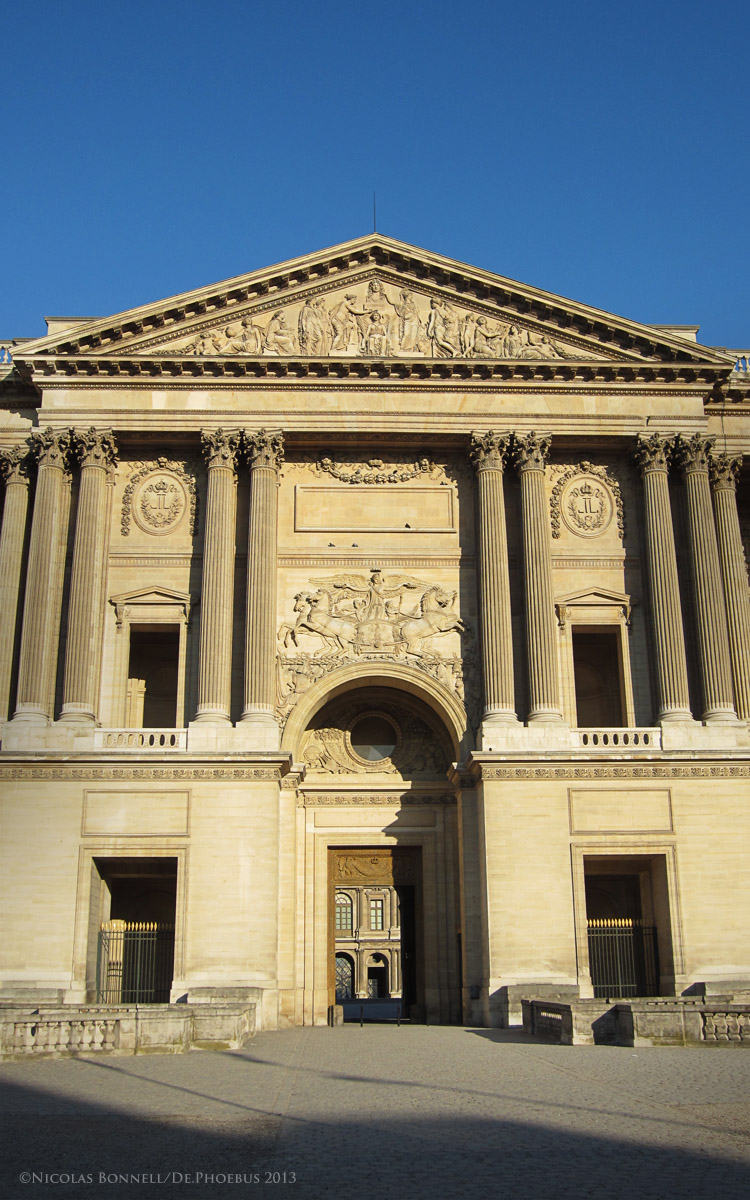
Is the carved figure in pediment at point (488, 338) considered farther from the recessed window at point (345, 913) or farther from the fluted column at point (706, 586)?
the recessed window at point (345, 913)

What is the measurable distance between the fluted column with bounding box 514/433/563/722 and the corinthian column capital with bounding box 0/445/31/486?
44.5 feet

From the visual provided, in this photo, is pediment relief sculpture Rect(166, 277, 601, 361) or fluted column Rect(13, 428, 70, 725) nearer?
fluted column Rect(13, 428, 70, 725)

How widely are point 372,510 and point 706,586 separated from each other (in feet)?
30.5

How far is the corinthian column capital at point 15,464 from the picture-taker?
32.7 m

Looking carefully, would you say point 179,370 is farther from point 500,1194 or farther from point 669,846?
point 500,1194

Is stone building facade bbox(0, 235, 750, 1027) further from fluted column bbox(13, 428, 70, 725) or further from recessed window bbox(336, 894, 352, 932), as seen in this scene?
recessed window bbox(336, 894, 352, 932)

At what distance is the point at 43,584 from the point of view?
31.0m

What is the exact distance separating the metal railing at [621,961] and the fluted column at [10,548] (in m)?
16.0

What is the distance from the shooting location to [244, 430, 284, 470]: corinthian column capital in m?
32.2

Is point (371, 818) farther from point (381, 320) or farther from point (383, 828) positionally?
point (381, 320)

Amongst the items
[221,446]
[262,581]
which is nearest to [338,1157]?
[262,581]

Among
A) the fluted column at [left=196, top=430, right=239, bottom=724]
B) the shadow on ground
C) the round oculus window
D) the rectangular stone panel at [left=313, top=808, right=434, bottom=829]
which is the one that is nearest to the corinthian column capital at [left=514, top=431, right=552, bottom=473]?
the fluted column at [left=196, top=430, right=239, bottom=724]

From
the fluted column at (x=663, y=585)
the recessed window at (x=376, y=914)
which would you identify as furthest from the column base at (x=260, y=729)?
the recessed window at (x=376, y=914)

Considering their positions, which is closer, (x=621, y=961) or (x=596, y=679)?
(x=621, y=961)
